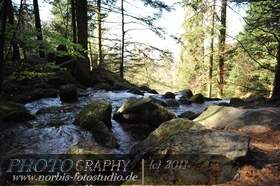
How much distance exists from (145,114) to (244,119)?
2.66m

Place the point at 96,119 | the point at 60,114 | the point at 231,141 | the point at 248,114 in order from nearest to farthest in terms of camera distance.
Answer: the point at 231,141 < the point at 248,114 < the point at 96,119 < the point at 60,114

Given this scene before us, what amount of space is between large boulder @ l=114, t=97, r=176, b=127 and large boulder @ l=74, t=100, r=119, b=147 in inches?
25.2

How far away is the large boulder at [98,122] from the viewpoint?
203 inches

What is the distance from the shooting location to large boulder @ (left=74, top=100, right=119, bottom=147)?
5.16 meters

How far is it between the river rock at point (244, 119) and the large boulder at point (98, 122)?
7.83 feet

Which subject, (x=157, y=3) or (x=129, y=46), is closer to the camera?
(x=157, y=3)

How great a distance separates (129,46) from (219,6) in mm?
6533

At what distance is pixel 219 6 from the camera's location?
14852 mm

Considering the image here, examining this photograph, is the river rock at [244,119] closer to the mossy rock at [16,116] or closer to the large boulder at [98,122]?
the large boulder at [98,122]

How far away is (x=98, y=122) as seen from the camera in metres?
5.69

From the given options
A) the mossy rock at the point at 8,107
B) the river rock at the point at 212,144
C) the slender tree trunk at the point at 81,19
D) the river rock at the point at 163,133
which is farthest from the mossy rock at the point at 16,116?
the slender tree trunk at the point at 81,19

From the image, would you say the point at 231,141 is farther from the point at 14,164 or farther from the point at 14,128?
the point at 14,128

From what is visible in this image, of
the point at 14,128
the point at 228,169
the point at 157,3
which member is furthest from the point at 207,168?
the point at 157,3

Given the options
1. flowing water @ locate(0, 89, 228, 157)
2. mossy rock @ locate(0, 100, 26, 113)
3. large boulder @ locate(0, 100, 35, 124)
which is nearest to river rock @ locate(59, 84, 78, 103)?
flowing water @ locate(0, 89, 228, 157)
